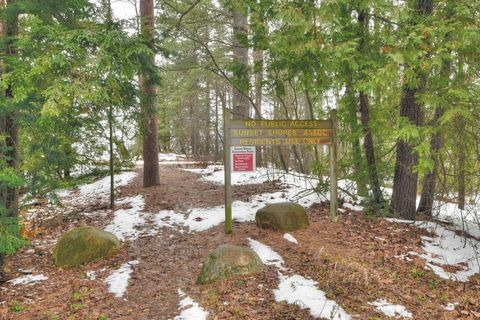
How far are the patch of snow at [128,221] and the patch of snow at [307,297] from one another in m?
4.03

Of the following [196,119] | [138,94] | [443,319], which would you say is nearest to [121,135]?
[138,94]

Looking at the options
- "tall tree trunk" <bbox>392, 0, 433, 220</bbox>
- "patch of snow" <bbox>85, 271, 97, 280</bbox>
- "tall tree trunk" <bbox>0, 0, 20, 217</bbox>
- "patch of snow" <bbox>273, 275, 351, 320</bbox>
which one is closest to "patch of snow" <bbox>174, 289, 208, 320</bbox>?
"patch of snow" <bbox>273, 275, 351, 320</bbox>

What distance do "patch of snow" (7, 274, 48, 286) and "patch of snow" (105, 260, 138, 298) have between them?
121 centimetres

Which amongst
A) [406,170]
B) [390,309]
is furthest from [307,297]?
[406,170]

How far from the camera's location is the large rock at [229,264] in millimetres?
5402

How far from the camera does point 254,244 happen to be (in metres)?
6.64

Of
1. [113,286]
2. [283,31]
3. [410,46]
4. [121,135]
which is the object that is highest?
[283,31]

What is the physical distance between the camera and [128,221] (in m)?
8.82

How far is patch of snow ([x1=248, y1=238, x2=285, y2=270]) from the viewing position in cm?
582

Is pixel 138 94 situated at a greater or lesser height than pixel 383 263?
greater

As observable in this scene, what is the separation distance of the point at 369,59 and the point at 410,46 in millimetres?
820

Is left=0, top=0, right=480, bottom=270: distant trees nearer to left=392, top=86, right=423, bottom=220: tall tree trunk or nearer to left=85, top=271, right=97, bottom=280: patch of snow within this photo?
left=392, top=86, right=423, bottom=220: tall tree trunk

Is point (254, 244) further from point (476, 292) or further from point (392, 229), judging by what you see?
point (476, 292)

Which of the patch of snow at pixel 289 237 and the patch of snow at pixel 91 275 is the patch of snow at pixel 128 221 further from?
the patch of snow at pixel 289 237
